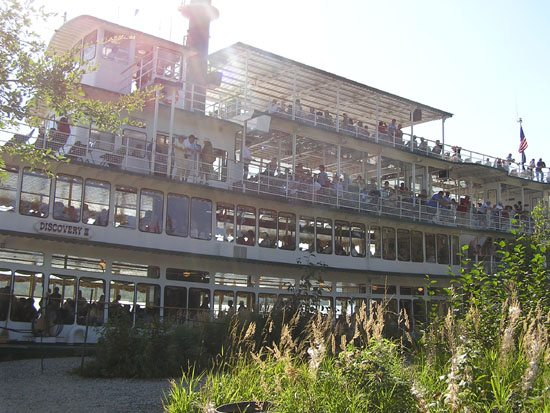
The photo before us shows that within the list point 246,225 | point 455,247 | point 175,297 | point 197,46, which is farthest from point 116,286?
point 455,247

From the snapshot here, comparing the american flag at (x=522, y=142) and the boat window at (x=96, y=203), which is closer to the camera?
the boat window at (x=96, y=203)

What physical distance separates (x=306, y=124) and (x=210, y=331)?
1339cm

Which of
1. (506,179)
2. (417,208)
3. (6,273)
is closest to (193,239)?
(6,273)

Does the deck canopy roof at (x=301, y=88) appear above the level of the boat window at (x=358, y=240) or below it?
above

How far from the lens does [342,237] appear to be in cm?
2505

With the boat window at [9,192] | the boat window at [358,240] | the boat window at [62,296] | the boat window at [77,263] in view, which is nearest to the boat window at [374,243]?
the boat window at [358,240]

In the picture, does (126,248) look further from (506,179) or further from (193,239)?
(506,179)

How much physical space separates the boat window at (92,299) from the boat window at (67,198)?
196cm

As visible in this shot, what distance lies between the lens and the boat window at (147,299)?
18506mm

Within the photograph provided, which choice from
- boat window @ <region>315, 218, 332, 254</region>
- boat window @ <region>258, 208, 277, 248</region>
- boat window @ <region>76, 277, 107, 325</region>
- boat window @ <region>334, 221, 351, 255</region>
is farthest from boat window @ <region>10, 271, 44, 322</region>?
boat window @ <region>334, 221, 351, 255</region>

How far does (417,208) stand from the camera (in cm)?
2881

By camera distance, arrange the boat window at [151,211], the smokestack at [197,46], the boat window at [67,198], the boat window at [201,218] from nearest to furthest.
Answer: the boat window at [67,198] < the boat window at [151,211] < the boat window at [201,218] < the smokestack at [197,46]

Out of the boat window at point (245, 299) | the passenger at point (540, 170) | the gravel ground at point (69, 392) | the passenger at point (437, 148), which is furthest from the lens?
the passenger at point (540, 170)

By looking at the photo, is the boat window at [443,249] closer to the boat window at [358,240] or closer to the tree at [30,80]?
the boat window at [358,240]
